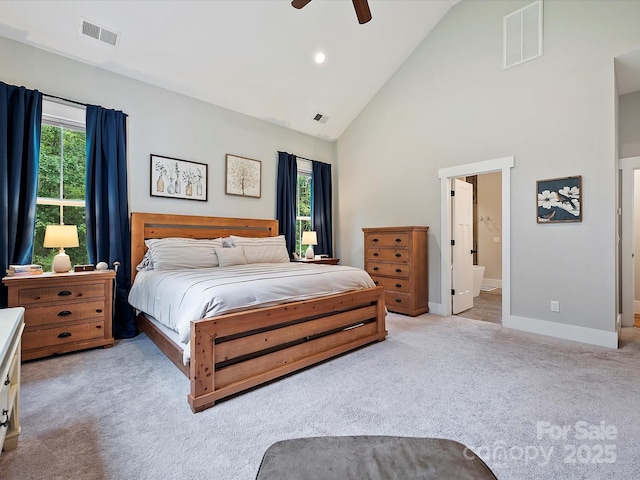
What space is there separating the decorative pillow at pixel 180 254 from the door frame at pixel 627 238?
4.88 meters

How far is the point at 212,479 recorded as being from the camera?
1.37m

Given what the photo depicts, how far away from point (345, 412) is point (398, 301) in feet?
8.73

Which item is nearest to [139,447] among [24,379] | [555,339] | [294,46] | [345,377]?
[345,377]

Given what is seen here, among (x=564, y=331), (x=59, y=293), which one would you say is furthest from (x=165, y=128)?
(x=564, y=331)

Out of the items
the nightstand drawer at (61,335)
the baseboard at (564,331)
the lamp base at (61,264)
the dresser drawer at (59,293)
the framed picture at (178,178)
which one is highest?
the framed picture at (178,178)

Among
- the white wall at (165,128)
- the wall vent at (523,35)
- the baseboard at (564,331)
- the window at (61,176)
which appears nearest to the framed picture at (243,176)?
the white wall at (165,128)

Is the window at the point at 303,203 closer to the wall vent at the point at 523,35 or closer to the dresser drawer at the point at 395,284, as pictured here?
the dresser drawer at the point at 395,284

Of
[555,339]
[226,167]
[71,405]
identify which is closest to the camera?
[71,405]

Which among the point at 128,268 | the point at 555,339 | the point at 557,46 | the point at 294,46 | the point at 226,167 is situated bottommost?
the point at 555,339

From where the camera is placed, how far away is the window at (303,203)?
5.46m

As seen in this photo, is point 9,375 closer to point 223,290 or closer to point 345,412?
point 223,290

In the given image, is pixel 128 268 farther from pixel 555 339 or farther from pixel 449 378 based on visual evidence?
pixel 555 339

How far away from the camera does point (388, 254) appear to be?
4480 mm

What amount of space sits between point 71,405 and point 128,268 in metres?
1.81
